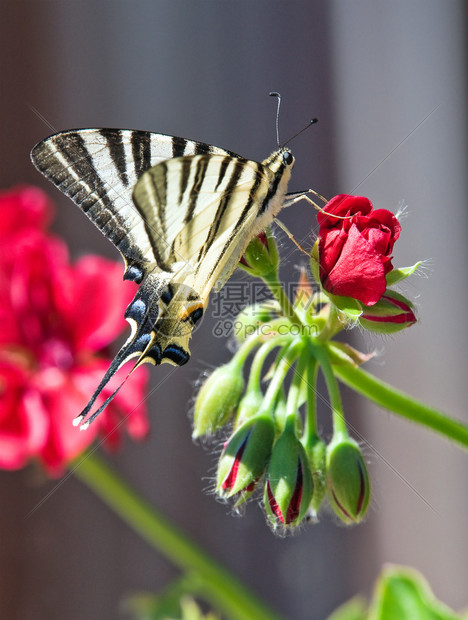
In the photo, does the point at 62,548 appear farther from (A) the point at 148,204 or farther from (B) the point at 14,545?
(A) the point at 148,204

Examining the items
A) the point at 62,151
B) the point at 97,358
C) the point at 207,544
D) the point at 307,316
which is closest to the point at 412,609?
the point at 307,316

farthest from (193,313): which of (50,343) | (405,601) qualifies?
(405,601)

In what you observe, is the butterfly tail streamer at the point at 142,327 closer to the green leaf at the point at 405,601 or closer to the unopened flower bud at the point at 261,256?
the unopened flower bud at the point at 261,256

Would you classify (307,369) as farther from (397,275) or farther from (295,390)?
(397,275)

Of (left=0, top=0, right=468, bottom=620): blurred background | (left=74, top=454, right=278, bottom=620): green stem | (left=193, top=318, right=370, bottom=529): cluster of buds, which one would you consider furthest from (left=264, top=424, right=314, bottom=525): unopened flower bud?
(left=0, top=0, right=468, bottom=620): blurred background

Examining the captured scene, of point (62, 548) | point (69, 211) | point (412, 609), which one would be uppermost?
point (412, 609)

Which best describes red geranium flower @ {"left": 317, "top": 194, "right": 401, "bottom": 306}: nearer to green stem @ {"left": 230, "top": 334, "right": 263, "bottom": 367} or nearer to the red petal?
the red petal

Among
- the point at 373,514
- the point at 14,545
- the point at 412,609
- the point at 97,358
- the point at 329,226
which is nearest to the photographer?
the point at 329,226
